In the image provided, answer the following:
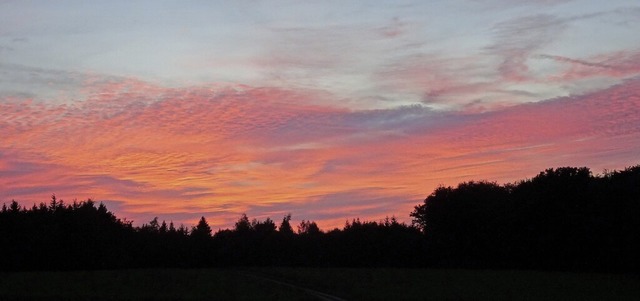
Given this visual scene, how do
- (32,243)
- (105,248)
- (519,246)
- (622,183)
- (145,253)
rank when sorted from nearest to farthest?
(622,183) < (519,246) < (32,243) < (105,248) < (145,253)

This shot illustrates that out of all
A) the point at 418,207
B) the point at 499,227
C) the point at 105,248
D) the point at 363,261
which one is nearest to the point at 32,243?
the point at 105,248

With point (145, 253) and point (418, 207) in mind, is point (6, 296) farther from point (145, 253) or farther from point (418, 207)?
point (145, 253)

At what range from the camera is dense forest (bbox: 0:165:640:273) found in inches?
3492

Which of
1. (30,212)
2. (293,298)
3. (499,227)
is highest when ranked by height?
(30,212)

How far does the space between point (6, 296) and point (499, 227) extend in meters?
83.0

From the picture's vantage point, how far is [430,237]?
127 meters

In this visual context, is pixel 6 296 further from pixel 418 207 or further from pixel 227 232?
pixel 227 232

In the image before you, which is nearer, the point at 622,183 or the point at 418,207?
the point at 622,183

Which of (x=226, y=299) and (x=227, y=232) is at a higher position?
(x=227, y=232)

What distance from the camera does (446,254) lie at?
404 feet

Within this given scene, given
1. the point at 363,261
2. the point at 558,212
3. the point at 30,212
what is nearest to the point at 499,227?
the point at 558,212

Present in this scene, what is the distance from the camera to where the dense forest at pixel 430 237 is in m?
88.7

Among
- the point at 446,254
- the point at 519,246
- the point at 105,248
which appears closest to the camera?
the point at 519,246

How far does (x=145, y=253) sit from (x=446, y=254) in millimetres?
67737
